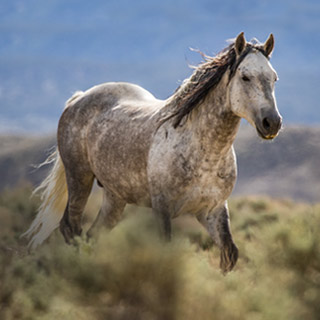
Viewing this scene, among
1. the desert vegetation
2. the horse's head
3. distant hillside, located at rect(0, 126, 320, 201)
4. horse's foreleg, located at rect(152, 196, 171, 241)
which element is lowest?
distant hillside, located at rect(0, 126, 320, 201)

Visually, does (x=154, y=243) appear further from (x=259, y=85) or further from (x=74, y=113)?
(x=74, y=113)

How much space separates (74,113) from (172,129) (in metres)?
2.26

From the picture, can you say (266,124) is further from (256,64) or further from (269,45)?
(269,45)

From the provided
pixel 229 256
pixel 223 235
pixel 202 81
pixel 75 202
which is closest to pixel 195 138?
pixel 202 81

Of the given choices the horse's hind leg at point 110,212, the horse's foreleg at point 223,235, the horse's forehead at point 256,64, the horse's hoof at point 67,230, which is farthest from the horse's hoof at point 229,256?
the horse's hoof at point 67,230

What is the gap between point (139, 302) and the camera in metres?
3.32

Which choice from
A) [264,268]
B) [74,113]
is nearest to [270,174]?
[74,113]

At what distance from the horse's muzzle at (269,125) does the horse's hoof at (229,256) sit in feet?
4.50

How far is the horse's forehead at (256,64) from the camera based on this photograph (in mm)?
4535

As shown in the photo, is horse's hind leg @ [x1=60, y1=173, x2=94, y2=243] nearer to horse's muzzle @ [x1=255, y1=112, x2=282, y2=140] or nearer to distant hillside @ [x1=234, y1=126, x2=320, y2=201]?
horse's muzzle @ [x1=255, y1=112, x2=282, y2=140]

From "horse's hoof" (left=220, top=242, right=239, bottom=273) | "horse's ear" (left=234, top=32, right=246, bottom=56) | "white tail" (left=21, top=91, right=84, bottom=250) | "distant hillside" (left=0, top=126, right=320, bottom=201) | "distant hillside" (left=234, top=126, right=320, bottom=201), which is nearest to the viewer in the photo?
"horse's ear" (left=234, top=32, right=246, bottom=56)

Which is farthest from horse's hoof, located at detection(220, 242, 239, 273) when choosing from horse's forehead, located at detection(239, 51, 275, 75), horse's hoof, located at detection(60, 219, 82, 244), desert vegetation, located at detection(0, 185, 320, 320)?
horse's hoof, located at detection(60, 219, 82, 244)

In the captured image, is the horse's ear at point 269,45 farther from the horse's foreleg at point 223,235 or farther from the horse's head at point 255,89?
the horse's foreleg at point 223,235

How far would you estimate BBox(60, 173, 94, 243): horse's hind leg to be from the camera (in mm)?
Answer: 6984
